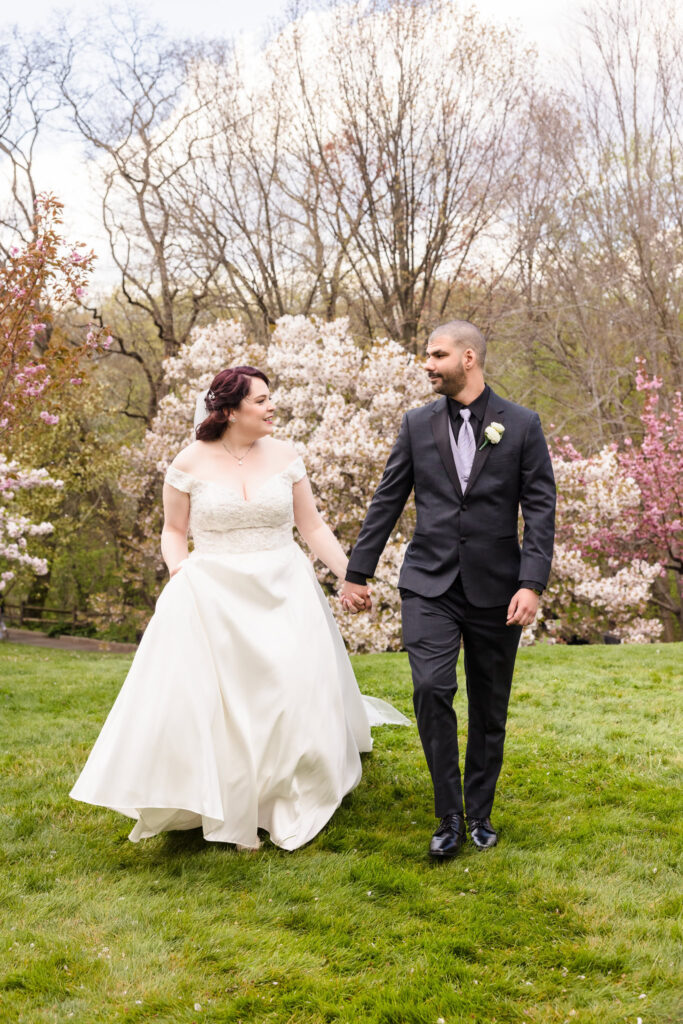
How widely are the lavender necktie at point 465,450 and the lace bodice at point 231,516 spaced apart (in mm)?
1042

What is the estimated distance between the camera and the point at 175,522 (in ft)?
15.6

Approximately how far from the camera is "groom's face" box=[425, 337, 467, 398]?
4133 millimetres

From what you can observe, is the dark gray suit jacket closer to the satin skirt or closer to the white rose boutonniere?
the white rose boutonniere

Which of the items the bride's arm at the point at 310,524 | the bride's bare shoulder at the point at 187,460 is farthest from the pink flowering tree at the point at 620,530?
the bride's bare shoulder at the point at 187,460

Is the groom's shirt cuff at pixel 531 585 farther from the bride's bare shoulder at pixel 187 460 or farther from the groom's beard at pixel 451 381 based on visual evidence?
the bride's bare shoulder at pixel 187 460

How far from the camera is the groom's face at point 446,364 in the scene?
4.13 m

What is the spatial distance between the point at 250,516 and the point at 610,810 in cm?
234

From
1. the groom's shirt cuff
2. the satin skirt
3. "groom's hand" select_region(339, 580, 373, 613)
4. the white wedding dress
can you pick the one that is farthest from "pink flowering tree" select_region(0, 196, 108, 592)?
the groom's shirt cuff

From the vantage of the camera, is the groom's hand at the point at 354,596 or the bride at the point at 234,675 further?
the groom's hand at the point at 354,596

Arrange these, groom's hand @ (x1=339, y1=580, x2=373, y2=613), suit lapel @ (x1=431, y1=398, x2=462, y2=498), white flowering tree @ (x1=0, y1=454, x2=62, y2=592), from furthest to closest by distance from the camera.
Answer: white flowering tree @ (x1=0, y1=454, x2=62, y2=592), groom's hand @ (x1=339, y1=580, x2=373, y2=613), suit lapel @ (x1=431, y1=398, x2=462, y2=498)

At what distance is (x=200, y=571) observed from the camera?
4.44 meters

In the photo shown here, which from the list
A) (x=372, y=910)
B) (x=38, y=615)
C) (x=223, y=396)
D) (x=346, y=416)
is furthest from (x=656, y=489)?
(x=38, y=615)

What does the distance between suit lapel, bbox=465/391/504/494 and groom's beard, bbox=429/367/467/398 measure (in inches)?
5.9

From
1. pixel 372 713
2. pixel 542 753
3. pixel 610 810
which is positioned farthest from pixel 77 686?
pixel 610 810
